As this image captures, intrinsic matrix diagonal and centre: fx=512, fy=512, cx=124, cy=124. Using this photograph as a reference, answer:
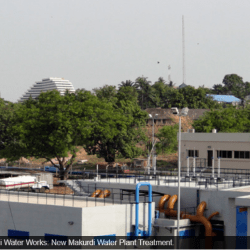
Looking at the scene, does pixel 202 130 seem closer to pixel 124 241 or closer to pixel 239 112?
pixel 239 112

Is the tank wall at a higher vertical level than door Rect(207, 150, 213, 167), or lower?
lower

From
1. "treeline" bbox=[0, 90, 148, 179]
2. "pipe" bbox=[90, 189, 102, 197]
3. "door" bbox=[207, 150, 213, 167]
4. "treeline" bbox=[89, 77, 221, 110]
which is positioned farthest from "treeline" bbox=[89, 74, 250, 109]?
"pipe" bbox=[90, 189, 102, 197]

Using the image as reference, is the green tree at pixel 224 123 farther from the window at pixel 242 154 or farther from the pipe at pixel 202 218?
the pipe at pixel 202 218

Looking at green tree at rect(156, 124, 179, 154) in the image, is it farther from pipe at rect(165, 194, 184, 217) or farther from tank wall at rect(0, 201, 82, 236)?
tank wall at rect(0, 201, 82, 236)

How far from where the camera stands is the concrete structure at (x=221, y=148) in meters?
57.5

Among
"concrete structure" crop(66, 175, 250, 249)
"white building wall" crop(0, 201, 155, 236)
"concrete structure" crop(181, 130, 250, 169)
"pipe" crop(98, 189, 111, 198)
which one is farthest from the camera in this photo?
"concrete structure" crop(181, 130, 250, 169)

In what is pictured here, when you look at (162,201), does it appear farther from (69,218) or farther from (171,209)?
(69,218)

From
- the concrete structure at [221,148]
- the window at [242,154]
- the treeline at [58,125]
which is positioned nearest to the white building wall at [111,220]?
the concrete structure at [221,148]

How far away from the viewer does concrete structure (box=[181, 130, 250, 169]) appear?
2262 inches

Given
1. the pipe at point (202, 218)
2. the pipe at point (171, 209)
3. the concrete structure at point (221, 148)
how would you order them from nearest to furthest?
the pipe at point (202, 218) → the pipe at point (171, 209) → the concrete structure at point (221, 148)

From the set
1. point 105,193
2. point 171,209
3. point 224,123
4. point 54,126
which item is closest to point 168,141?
point 224,123

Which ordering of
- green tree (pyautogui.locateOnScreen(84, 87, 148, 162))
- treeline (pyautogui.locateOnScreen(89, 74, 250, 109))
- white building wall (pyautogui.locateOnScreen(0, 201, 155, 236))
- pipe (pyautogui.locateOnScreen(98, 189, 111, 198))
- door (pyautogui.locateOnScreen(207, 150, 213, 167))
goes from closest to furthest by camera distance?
white building wall (pyautogui.locateOnScreen(0, 201, 155, 236)), pipe (pyautogui.locateOnScreen(98, 189, 111, 198)), door (pyautogui.locateOnScreen(207, 150, 213, 167)), green tree (pyautogui.locateOnScreen(84, 87, 148, 162)), treeline (pyautogui.locateOnScreen(89, 74, 250, 109))

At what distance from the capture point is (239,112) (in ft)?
275

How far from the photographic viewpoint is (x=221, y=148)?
58.9 meters
